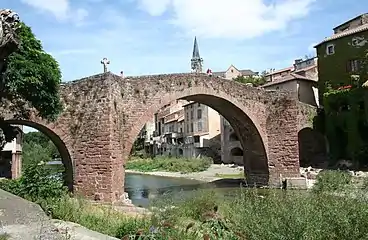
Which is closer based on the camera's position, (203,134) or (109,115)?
(109,115)

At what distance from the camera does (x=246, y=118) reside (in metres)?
22.7

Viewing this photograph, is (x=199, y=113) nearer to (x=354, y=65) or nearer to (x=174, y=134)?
(x=174, y=134)

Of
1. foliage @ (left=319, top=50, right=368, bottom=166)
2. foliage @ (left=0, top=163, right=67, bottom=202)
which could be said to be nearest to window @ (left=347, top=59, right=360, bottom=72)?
foliage @ (left=319, top=50, right=368, bottom=166)

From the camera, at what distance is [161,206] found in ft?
26.2

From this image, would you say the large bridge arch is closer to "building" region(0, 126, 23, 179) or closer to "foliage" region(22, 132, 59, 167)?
"foliage" region(22, 132, 59, 167)

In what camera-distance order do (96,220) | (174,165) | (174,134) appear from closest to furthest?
(96,220)
(174,165)
(174,134)

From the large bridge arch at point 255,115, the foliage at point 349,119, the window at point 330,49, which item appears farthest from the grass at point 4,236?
the window at point 330,49

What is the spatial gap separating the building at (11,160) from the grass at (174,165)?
13.9 m

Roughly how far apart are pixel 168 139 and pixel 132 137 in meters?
40.7

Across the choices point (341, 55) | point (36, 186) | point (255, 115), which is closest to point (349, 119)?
point (341, 55)

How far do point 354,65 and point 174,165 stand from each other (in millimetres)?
18541

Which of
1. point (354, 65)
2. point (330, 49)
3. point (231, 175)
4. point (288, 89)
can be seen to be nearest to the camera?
point (354, 65)

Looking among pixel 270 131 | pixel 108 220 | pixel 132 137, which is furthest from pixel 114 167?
pixel 270 131

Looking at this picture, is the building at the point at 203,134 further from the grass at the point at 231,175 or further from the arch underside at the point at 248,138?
the arch underside at the point at 248,138
